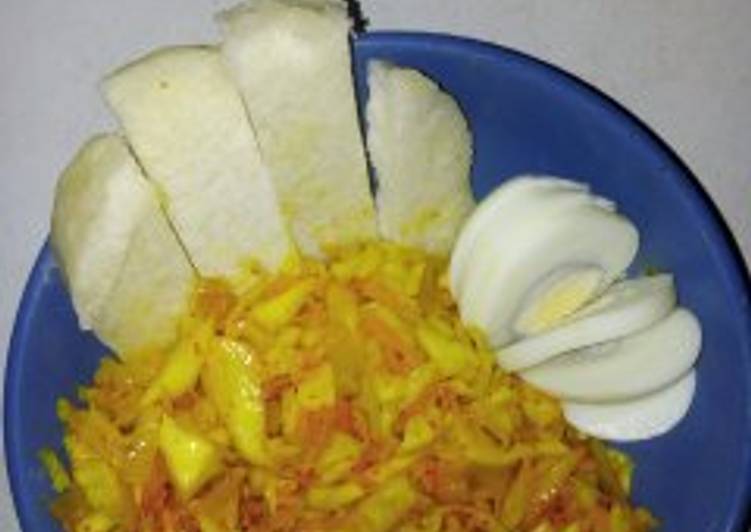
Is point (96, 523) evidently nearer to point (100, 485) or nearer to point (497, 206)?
point (100, 485)

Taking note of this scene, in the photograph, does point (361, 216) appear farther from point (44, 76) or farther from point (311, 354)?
point (44, 76)

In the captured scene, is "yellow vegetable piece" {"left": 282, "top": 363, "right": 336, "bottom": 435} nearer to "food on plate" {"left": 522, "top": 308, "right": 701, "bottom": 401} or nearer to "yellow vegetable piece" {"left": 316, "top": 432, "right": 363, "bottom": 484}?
"yellow vegetable piece" {"left": 316, "top": 432, "right": 363, "bottom": 484}

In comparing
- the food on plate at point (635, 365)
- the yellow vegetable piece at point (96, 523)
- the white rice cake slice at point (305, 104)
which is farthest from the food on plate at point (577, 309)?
the yellow vegetable piece at point (96, 523)

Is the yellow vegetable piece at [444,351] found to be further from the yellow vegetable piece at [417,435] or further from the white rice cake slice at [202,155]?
the white rice cake slice at [202,155]

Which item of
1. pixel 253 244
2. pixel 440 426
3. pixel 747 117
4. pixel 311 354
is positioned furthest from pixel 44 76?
pixel 747 117

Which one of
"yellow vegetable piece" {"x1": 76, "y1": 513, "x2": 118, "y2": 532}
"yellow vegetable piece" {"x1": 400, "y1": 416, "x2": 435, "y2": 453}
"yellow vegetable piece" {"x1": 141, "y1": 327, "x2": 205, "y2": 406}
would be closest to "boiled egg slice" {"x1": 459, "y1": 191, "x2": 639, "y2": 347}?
"yellow vegetable piece" {"x1": 400, "y1": 416, "x2": 435, "y2": 453}

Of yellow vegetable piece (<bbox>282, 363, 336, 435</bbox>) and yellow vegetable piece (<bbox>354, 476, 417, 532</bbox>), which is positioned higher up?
yellow vegetable piece (<bbox>282, 363, 336, 435</bbox>)

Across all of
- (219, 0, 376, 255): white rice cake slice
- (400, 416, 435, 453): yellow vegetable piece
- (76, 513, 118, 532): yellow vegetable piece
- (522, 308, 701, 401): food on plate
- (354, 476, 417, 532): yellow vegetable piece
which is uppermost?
(219, 0, 376, 255): white rice cake slice

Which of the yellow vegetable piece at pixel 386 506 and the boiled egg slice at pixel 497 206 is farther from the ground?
the boiled egg slice at pixel 497 206
